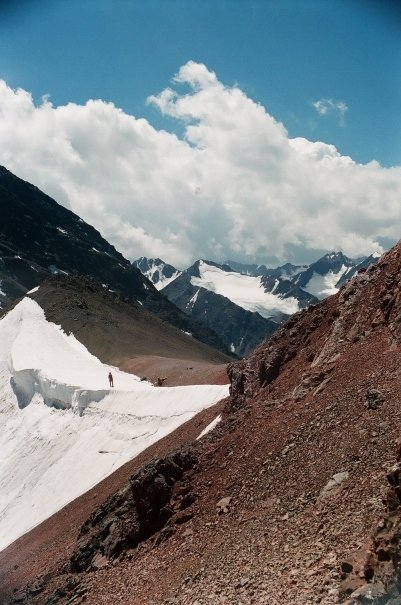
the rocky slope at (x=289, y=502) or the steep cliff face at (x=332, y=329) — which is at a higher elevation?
the steep cliff face at (x=332, y=329)

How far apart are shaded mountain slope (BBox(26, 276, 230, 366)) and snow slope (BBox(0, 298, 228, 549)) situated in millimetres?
2242

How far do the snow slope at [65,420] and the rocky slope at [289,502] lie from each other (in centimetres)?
1156

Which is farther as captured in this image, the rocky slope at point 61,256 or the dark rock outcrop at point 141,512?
the rocky slope at point 61,256

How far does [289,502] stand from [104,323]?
180ft

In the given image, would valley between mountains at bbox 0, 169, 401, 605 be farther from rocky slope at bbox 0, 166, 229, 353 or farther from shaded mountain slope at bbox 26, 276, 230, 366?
rocky slope at bbox 0, 166, 229, 353

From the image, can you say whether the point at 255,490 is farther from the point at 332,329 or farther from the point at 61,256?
the point at 61,256

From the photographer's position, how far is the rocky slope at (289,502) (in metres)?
9.30

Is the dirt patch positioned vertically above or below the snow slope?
above

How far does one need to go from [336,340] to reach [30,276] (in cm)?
13213

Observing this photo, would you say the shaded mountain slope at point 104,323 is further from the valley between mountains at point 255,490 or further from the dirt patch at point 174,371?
the valley between mountains at point 255,490

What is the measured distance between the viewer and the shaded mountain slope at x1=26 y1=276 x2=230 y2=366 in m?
58.2

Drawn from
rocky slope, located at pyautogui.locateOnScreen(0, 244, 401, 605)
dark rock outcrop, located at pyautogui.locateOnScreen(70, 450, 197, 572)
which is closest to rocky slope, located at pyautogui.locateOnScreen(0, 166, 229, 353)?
rocky slope, located at pyautogui.locateOnScreen(0, 244, 401, 605)

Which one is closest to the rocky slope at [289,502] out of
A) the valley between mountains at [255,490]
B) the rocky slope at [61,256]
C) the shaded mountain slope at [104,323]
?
the valley between mountains at [255,490]

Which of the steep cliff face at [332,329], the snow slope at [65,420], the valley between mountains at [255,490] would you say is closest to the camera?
the valley between mountains at [255,490]
